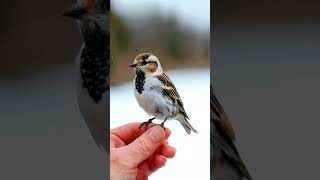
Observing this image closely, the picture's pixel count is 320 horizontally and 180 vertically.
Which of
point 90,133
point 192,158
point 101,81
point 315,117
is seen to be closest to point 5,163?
point 90,133

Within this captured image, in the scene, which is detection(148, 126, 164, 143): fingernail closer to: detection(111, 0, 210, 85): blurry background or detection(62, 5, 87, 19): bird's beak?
detection(111, 0, 210, 85): blurry background

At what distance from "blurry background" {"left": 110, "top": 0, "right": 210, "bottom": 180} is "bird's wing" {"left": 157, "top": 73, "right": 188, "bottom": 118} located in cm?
3

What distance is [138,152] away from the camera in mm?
3389

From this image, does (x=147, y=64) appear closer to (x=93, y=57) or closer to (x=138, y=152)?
(x=93, y=57)

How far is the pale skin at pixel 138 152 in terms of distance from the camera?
338 cm

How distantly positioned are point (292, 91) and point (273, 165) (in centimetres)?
52

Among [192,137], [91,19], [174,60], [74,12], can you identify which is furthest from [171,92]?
[74,12]

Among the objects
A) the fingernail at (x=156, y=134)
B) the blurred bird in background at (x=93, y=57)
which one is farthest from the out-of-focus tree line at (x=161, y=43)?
the fingernail at (x=156, y=134)

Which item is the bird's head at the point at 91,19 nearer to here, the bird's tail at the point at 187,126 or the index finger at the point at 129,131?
the index finger at the point at 129,131

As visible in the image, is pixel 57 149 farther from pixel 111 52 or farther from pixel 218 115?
pixel 218 115

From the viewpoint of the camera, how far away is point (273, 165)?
3336 mm

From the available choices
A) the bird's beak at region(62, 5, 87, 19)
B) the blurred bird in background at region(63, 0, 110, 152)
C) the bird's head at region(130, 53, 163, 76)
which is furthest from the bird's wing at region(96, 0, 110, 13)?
the bird's head at region(130, 53, 163, 76)

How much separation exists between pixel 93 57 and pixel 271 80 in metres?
A: 1.27

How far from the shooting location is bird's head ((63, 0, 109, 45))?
3500 mm
